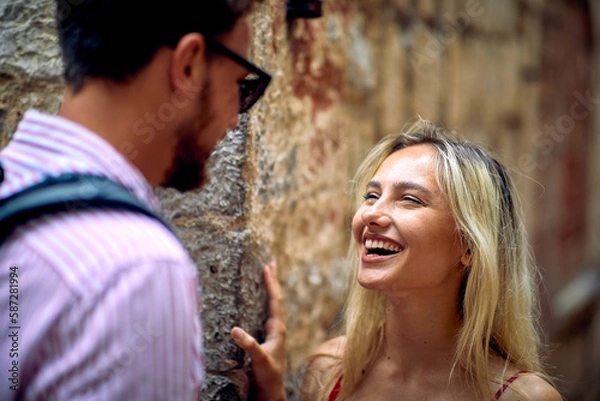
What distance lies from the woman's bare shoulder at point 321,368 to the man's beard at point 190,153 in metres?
1.16

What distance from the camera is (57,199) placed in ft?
2.96

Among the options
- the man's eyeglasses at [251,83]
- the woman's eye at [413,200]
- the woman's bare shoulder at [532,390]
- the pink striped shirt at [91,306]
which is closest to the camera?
Result: the pink striped shirt at [91,306]

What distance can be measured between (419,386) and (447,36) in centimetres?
281

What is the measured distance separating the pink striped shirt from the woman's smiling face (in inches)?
40.6

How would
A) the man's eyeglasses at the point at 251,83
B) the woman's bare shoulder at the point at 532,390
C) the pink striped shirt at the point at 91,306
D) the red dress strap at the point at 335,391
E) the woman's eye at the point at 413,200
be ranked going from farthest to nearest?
the red dress strap at the point at 335,391 < the woman's eye at the point at 413,200 < the woman's bare shoulder at the point at 532,390 < the man's eyeglasses at the point at 251,83 < the pink striped shirt at the point at 91,306

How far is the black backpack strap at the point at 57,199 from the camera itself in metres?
0.90

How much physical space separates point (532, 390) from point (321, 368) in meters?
0.66

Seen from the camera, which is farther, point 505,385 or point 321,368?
point 321,368

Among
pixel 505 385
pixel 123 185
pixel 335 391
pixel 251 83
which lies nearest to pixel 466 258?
pixel 505 385

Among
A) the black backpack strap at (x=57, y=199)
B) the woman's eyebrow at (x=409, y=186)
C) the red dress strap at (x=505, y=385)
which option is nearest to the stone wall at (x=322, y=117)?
the woman's eyebrow at (x=409, y=186)

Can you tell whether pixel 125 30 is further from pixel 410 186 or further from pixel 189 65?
pixel 410 186

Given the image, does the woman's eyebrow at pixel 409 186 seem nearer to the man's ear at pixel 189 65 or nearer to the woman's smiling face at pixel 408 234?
the woman's smiling face at pixel 408 234

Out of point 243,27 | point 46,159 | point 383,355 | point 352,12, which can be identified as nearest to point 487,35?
point 352,12

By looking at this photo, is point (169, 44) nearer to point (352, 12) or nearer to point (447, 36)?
point (352, 12)
